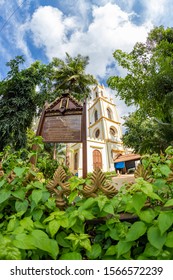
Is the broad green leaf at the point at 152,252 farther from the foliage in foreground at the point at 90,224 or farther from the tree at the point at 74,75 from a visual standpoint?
the tree at the point at 74,75

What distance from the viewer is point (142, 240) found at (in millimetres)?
1000

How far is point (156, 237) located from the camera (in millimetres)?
812

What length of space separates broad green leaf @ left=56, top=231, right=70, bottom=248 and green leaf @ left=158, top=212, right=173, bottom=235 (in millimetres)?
487

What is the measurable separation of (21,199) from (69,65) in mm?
20129

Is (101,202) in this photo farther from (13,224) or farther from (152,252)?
(13,224)

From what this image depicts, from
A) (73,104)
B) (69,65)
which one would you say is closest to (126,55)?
(69,65)

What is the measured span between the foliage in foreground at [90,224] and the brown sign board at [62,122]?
2.39m

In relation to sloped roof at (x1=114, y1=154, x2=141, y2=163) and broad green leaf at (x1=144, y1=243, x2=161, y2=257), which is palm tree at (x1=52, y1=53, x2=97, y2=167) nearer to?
sloped roof at (x1=114, y1=154, x2=141, y2=163)

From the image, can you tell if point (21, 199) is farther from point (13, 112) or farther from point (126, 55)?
point (126, 55)

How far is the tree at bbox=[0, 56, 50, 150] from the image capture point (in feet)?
37.8

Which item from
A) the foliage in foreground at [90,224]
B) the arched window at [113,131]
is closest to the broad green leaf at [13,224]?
the foliage in foreground at [90,224]

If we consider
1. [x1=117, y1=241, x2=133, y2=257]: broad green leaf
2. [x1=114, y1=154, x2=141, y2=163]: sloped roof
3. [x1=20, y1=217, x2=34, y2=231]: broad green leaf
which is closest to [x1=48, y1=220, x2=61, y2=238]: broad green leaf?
[x1=20, y1=217, x2=34, y2=231]: broad green leaf

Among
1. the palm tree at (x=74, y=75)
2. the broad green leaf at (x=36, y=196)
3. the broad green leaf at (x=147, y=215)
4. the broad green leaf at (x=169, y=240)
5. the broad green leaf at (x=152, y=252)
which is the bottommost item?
the broad green leaf at (x=152, y=252)

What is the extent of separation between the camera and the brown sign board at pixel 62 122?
362 centimetres
